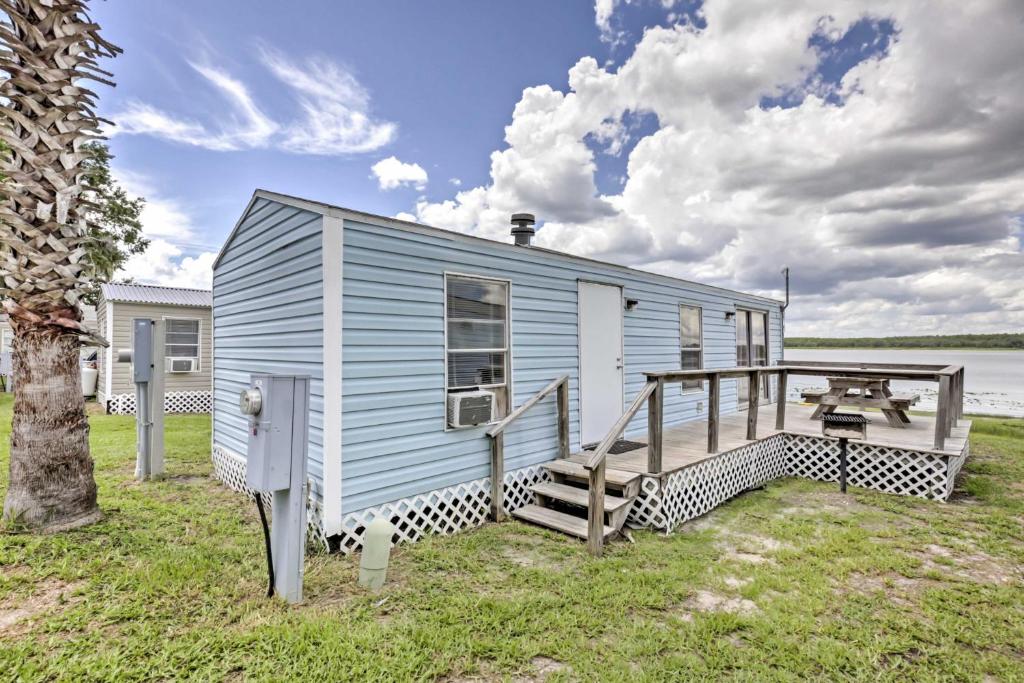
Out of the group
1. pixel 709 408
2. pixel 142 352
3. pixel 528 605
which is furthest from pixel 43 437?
pixel 709 408

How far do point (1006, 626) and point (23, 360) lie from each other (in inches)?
274

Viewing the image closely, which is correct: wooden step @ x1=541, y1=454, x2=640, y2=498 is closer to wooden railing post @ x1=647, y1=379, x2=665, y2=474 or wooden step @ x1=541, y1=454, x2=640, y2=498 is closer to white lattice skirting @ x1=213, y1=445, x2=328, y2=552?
wooden railing post @ x1=647, y1=379, x2=665, y2=474

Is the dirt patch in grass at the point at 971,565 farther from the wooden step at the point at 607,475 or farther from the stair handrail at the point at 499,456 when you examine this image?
the stair handrail at the point at 499,456

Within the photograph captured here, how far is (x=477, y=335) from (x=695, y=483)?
9.16 ft

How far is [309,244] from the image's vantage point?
3727 mm

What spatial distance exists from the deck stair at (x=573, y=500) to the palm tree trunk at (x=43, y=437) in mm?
3713

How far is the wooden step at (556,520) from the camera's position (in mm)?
3998

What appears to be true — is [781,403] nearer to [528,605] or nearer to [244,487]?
[528,605]

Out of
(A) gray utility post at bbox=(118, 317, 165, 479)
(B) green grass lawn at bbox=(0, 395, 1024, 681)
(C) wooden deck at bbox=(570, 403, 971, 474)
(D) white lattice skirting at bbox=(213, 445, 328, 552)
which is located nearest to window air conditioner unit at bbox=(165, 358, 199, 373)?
(A) gray utility post at bbox=(118, 317, 165, 479)

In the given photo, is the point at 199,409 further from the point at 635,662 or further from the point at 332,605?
the point at 635,662

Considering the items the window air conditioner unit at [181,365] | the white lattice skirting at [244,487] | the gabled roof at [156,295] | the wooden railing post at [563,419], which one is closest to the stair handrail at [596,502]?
the wooden railing post at [563,419]

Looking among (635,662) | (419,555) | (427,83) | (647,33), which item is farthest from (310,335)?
(647,33)

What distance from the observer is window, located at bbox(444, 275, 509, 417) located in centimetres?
438

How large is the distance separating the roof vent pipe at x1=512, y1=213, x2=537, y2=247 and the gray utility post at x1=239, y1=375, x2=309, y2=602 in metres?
4.03
